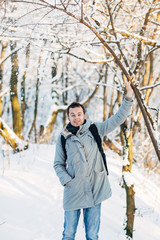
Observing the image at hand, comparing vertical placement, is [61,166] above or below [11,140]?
above

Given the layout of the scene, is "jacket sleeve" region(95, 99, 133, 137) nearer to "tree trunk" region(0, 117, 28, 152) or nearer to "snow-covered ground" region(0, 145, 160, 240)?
"snow-covered ground" region(0, 145, 160, 240)

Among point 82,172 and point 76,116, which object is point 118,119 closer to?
point 76,116

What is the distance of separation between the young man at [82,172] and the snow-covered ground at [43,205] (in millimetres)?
971

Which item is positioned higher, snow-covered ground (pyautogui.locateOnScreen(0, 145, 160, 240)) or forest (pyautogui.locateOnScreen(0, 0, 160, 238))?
forest (pyautogui.locateOnScreen(0, 0, 160, 238))

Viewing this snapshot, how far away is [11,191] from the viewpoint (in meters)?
4.10

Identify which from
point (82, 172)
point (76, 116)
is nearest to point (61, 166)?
point (82, 172)

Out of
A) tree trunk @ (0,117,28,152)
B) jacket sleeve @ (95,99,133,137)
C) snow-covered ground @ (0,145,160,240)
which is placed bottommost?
snow-covered ground @ (0,145,160,240)

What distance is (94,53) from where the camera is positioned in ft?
14.4

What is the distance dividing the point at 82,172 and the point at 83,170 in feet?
0.08

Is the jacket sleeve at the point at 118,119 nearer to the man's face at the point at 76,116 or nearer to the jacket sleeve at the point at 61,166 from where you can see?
the man's face at the point at 76,116

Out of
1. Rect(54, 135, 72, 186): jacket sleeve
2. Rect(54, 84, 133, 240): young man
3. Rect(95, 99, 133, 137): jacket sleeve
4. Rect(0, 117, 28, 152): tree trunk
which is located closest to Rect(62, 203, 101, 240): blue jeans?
Rect(54, 84, 133, 240): young man

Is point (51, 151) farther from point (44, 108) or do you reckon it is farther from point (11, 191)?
point (44, 108)

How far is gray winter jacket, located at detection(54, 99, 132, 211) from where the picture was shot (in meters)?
2.34

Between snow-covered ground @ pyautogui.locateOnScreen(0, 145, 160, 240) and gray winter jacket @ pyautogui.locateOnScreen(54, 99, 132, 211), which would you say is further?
snow-covered ground @ pyautogui.locateOnScreen(0, 145, 160, 240)
